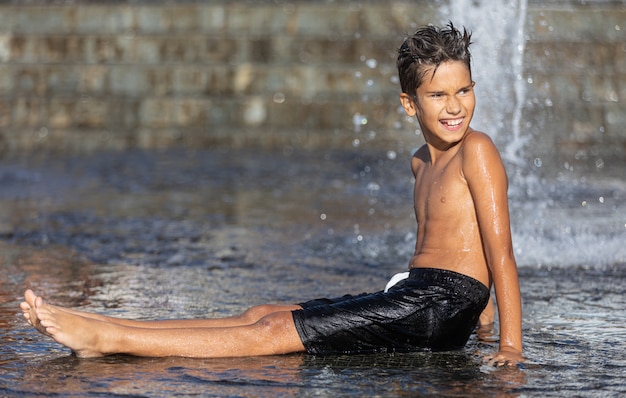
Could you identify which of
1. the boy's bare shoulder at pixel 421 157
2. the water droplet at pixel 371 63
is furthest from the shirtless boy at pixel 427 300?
the water droplet at pixel 371 63

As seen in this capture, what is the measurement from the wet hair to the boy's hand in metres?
0.94

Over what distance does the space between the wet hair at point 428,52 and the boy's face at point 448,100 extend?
0.07 ft

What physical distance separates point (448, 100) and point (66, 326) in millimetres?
1423

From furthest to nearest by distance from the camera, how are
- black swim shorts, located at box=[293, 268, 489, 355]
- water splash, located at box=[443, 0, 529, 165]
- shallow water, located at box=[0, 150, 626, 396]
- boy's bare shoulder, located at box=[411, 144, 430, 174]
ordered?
water splash, located at box=[443, 0, 529, 165] < boy's bare shoulder, located at box=[411, 144, 430, 174] < black swim shorts, located at box=[293, 268, 489, 355] < shallow water, located at box=[0, 150, 626, 396]

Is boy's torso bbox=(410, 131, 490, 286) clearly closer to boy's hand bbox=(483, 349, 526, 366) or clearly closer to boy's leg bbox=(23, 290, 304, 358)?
boy's hand bbox=(483, 349, 526, 366)

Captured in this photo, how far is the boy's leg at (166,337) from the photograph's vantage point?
3461mm

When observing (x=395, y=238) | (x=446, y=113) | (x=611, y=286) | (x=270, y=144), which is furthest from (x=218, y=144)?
(x=446, y=113)

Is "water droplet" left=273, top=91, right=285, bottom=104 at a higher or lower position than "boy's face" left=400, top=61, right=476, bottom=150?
higher

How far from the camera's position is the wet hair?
3.73m

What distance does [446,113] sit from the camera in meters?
3.77

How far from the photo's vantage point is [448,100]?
148 inches

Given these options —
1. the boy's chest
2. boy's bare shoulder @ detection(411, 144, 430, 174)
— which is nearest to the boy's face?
the boy's chest

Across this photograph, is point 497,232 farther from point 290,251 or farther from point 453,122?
point 290,251

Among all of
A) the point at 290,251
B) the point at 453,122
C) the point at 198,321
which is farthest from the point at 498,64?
the point at 198,321
